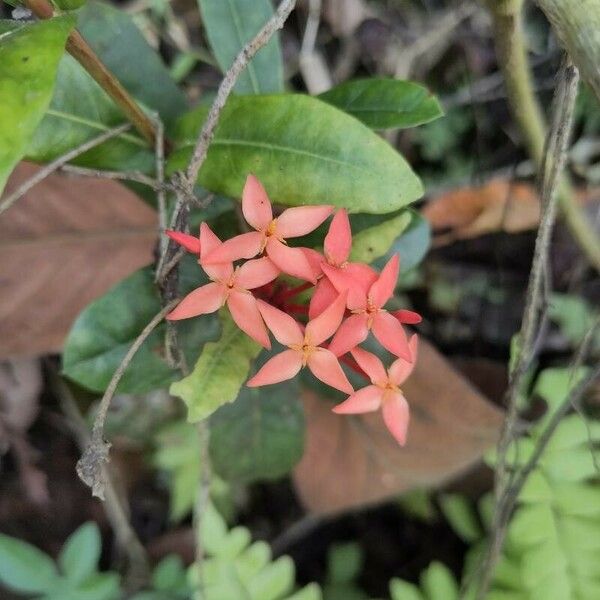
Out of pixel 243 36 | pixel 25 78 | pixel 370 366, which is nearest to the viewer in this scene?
pixel 25 78

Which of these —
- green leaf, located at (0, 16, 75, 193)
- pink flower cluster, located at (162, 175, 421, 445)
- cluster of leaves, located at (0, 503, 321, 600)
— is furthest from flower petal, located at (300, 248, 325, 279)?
cluster of leaves, located at (0, 503, 321, 600)

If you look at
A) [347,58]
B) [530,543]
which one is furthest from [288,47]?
[530,543]

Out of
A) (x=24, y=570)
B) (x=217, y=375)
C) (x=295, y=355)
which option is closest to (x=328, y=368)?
(x=295, y=355)

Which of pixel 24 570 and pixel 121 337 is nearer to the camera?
pixel 121 337

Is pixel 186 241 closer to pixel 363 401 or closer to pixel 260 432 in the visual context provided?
pixel 363 401

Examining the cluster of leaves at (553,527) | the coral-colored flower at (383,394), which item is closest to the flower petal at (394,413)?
the coral-colored flower at (383,394)

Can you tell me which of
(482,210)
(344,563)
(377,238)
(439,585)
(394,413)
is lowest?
(344,563)

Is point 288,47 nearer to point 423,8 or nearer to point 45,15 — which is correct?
point 423,8
